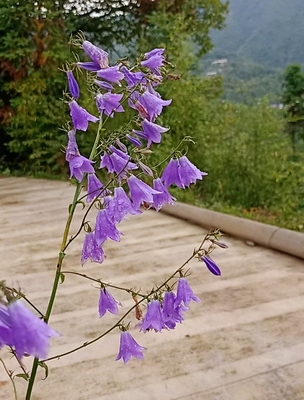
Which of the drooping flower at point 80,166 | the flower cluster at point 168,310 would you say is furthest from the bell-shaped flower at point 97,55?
the flower cluster at point 168,310

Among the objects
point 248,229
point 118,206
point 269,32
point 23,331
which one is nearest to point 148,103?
point 118,206

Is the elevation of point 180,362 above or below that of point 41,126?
above

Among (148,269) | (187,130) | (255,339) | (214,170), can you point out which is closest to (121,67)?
(255,339)

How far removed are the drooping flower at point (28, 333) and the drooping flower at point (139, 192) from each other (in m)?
0.31

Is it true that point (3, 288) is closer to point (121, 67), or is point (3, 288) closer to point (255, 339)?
point (121, 67)

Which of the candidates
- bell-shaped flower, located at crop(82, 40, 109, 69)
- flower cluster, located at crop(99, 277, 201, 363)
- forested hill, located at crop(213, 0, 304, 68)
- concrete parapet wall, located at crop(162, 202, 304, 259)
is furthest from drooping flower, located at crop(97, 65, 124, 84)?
forested hill, located at crop(213, 0, 304, 68)

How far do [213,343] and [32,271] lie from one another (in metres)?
1.08

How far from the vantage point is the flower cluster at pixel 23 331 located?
1.46 feet

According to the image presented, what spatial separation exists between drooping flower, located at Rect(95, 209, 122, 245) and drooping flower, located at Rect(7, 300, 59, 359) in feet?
0.83

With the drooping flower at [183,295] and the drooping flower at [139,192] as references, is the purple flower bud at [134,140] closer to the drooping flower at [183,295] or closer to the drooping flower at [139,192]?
the drooping flower at [139,192]

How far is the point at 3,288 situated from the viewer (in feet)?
1.67

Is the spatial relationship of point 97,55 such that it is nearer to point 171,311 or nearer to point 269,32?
point 171,311

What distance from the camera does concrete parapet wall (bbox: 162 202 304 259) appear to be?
2.59m

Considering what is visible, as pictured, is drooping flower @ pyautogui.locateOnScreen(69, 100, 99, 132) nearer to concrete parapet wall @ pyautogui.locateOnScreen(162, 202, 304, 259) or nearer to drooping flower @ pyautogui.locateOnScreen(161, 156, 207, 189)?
drooping flower @ pyautogui.locateOnScreen(161, 156, 207, 189)
